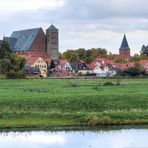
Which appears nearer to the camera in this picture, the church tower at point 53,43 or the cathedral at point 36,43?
the cathedral at point 36,43

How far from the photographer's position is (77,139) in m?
32.8


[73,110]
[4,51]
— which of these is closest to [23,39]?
[4,51]

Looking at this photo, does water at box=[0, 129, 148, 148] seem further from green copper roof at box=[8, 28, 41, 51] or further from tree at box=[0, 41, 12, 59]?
green copper roof at box=[8, 28, 41, 51]

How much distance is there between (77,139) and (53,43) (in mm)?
164661

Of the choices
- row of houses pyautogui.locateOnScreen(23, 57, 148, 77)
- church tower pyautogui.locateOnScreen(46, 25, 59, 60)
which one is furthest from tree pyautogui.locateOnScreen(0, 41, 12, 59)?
church tower pyautogui.locateOnScreen(46, 25, 59, 60)

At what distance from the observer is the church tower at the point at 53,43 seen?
193625 millimetres

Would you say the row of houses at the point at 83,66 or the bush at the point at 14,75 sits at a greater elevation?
the row of houses at the point at 83,66

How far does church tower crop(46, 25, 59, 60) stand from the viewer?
19362 centimetres

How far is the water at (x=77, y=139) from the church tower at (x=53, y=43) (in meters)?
156

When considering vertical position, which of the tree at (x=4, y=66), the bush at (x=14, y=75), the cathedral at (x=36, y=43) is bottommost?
the bush at (x=14, y=75)

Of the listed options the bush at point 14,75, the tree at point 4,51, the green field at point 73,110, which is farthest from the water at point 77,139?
the tree at point 4,51

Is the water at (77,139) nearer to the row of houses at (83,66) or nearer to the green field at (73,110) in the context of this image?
the green field at (73,110)

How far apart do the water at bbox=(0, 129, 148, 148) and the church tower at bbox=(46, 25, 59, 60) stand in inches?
6152

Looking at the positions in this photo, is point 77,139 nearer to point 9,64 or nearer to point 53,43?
point 9,64
